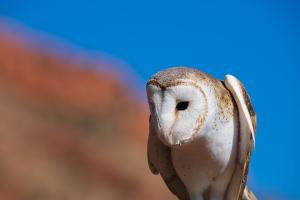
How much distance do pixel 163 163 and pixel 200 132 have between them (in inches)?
18.1

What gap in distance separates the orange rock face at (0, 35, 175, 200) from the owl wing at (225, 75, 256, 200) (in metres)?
13.7

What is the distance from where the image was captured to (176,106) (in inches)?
126

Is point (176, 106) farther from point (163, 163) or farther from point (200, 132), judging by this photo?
point (163, 163)

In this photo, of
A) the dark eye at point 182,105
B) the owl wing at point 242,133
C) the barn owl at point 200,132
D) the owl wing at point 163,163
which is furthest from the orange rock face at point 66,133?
the dark eye at point 182,105

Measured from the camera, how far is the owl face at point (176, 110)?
314 cm

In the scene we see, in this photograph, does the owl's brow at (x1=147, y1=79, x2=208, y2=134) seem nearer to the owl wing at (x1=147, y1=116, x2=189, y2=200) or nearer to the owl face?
the owl face

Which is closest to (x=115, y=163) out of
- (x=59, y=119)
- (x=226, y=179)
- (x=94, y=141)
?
(x=94, y=141)

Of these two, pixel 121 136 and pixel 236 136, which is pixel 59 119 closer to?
pixel 121 136

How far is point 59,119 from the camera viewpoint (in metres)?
20.2

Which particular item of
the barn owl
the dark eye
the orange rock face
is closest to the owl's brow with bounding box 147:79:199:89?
the barn owl

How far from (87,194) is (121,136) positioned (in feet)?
10.1

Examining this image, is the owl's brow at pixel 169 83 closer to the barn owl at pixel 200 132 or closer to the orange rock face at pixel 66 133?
the barn owl at pixel 200 132

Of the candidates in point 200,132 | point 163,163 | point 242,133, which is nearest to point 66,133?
point 163,163

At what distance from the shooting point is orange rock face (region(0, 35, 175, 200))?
17.3 m
